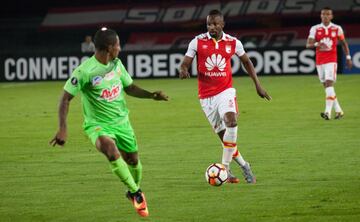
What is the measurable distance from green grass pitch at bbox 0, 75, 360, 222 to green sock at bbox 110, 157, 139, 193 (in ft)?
1.12

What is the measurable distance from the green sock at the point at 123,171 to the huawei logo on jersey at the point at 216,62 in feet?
10.1

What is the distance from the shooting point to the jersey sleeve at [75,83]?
Answer: 9883mm

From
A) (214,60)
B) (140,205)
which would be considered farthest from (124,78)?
(214,60)

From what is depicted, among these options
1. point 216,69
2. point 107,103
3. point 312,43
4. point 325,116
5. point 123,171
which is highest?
point 312,43

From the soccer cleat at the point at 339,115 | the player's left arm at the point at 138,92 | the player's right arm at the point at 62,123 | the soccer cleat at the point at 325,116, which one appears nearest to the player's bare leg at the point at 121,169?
the player's right arm at the point at 62,123

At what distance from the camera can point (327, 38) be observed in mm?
21719

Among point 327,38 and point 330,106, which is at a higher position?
point 327,38

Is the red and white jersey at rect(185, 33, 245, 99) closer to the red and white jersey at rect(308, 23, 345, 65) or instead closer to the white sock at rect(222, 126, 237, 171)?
the white sock at rect(222, 126, 237, 171)

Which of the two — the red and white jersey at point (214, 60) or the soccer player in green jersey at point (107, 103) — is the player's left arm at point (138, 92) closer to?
the soccer player in green jersey at point (107, 103)

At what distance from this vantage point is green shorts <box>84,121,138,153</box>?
1000cm

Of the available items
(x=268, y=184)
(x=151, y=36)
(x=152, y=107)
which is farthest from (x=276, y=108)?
Result: (x=151, y=36)

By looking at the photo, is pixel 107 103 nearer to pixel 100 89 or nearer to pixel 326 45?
pixel 100 89

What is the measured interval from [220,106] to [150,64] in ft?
81.9

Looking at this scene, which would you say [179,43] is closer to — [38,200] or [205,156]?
[205,156]
